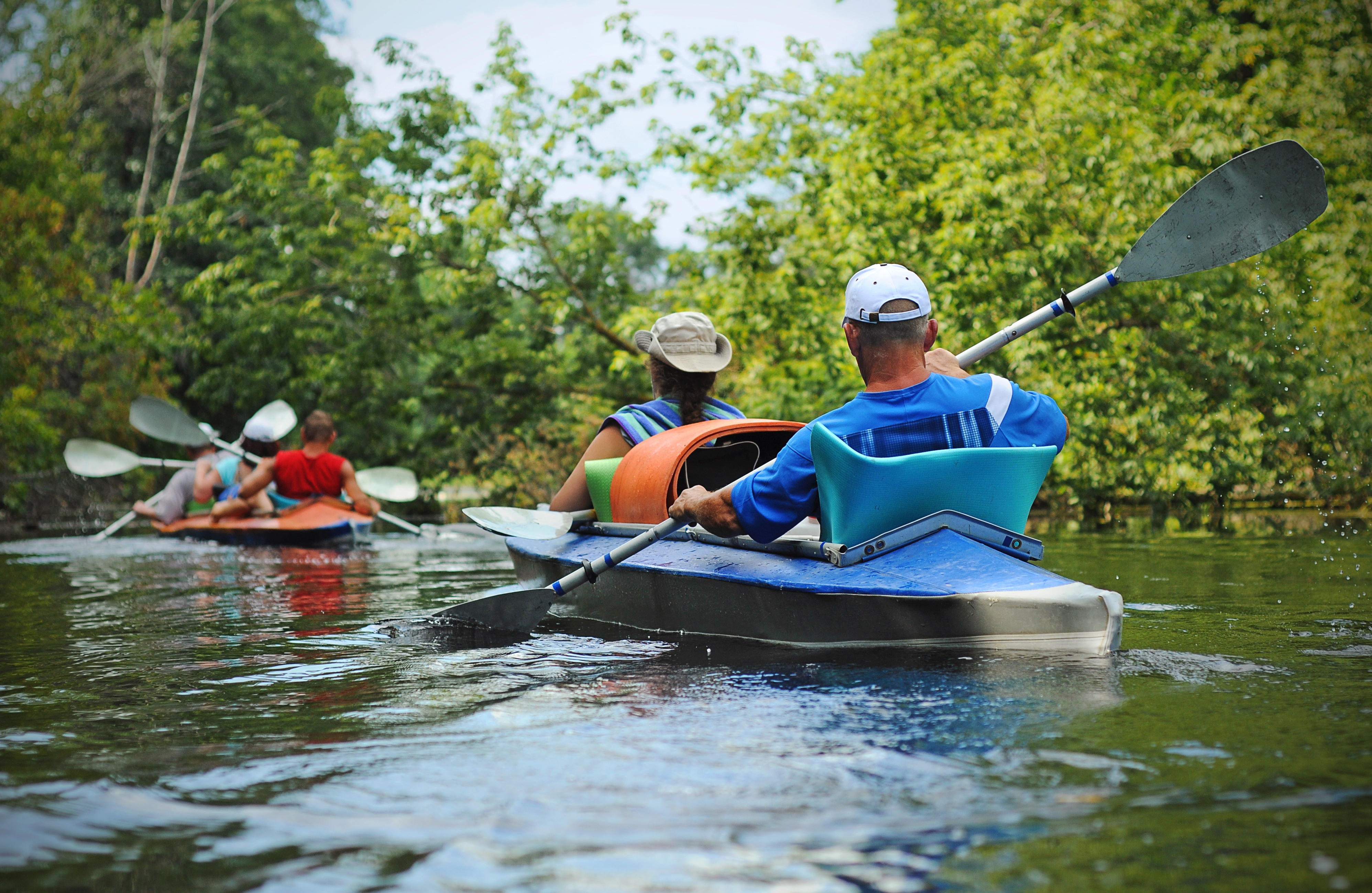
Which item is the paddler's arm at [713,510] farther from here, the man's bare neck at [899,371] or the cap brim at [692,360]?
the cap brim at [692,360]

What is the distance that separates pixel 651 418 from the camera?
16.7 feet

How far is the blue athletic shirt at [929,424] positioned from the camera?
3.45m

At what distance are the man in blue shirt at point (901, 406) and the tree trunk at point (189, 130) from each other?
2041 centimetres

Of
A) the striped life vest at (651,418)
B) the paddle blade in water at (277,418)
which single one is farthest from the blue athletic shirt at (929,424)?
the paddle blade in water at (277,418)

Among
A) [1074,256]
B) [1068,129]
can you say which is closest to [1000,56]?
[1068,129]

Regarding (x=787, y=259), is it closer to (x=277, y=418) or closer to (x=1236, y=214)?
(x=277, y=418)

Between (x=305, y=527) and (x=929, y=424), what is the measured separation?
7.72m

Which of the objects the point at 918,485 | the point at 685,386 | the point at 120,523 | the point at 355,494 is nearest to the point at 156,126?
the point at 120,523

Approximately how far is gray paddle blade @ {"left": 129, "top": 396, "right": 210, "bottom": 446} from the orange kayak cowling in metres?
9.17

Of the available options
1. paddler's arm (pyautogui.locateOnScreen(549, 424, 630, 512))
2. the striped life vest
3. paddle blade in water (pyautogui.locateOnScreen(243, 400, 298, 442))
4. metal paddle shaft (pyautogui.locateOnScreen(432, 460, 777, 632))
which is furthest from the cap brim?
paddle blade in water (pyautogui.locateOnScreen(243, 400, 298, 442))

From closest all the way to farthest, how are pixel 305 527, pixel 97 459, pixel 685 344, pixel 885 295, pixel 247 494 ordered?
pixel 885 295 < pixel 685 344 < pixel 305 527 < pixel 247 494 < pixel 97 459

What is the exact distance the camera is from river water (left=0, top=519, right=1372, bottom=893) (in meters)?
1.75

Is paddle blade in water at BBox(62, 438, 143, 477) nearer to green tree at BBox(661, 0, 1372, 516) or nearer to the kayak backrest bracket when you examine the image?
green tree at BBox(661, 0, 1372, 516)

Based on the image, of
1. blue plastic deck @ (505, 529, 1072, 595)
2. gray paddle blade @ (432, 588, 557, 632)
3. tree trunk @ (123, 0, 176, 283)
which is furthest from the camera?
tree trunk @ (123, 0, 176, 283)
